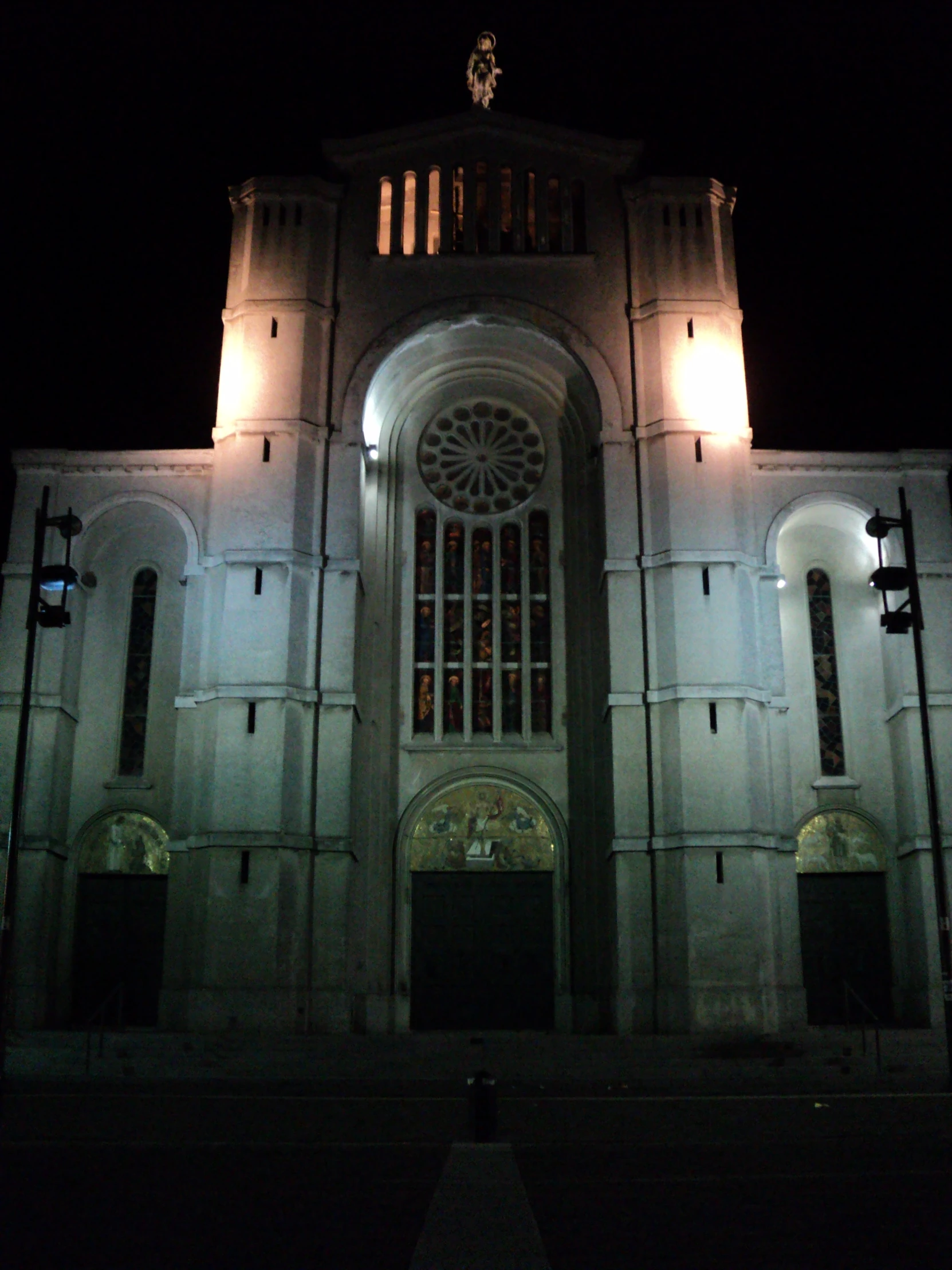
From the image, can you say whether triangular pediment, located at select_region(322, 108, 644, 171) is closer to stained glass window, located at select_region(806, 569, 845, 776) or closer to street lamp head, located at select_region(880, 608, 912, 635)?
stained glass window, located at select_region(806, 569, 845, 776)

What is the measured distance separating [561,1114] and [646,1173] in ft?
13.8

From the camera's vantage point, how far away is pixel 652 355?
83.7 ft

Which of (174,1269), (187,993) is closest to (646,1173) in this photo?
(174,1269)

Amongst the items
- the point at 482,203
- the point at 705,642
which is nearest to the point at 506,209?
the point at 482,203

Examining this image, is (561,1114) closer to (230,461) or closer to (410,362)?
(230,461)

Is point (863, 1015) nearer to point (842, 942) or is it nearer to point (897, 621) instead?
point (842, 942)

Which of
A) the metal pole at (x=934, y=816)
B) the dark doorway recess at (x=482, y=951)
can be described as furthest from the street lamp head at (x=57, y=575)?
the metal pole at (x=934, y=816)

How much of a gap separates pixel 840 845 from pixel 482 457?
418 inches

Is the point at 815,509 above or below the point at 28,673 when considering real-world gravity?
above

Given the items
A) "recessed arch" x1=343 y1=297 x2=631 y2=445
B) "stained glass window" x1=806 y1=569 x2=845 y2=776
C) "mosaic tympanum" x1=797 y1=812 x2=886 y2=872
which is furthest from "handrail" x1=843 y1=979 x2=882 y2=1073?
"recessed arch" x1=343 y1=297 x2=631 y2=445

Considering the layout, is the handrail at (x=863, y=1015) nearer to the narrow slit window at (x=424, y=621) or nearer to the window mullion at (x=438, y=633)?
the window mullion at (x=438, y=633)

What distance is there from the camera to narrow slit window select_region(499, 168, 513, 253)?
27156mm

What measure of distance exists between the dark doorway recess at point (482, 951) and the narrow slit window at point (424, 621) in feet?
10.6

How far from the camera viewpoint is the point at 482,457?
27.5 metres
